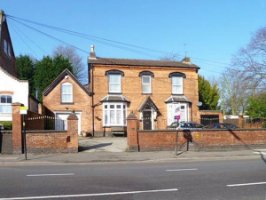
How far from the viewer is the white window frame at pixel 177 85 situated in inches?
1777

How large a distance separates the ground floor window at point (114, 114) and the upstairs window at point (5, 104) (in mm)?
9286

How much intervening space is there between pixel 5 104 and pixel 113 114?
10547 mm

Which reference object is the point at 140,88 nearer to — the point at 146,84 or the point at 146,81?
the point at 146,84

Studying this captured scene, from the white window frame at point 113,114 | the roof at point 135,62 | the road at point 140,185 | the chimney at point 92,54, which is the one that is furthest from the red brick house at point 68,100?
the road at point 140,185

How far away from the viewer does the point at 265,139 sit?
31484mm

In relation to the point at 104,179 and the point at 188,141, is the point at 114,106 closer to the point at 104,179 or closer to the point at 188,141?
the point at 188,141

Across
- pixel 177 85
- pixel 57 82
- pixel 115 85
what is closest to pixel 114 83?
pixel 115 85

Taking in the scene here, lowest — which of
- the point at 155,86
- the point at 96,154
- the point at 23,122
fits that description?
the point at 96,154

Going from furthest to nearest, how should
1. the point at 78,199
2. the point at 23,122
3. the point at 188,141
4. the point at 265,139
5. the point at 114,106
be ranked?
the point at 114,106 → the point at 265,139 → the point at 188,141 → the point at 23,122 → the point at 78,199

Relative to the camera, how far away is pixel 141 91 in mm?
43969

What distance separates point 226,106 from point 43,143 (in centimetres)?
5537

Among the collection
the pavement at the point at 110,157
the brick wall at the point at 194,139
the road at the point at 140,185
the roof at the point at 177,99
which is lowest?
the pavement at the point at 110,157

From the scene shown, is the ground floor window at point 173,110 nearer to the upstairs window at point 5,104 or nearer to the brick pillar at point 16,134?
the upstairs window at point 5,104

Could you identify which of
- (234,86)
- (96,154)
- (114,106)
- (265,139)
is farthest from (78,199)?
(234,86)
